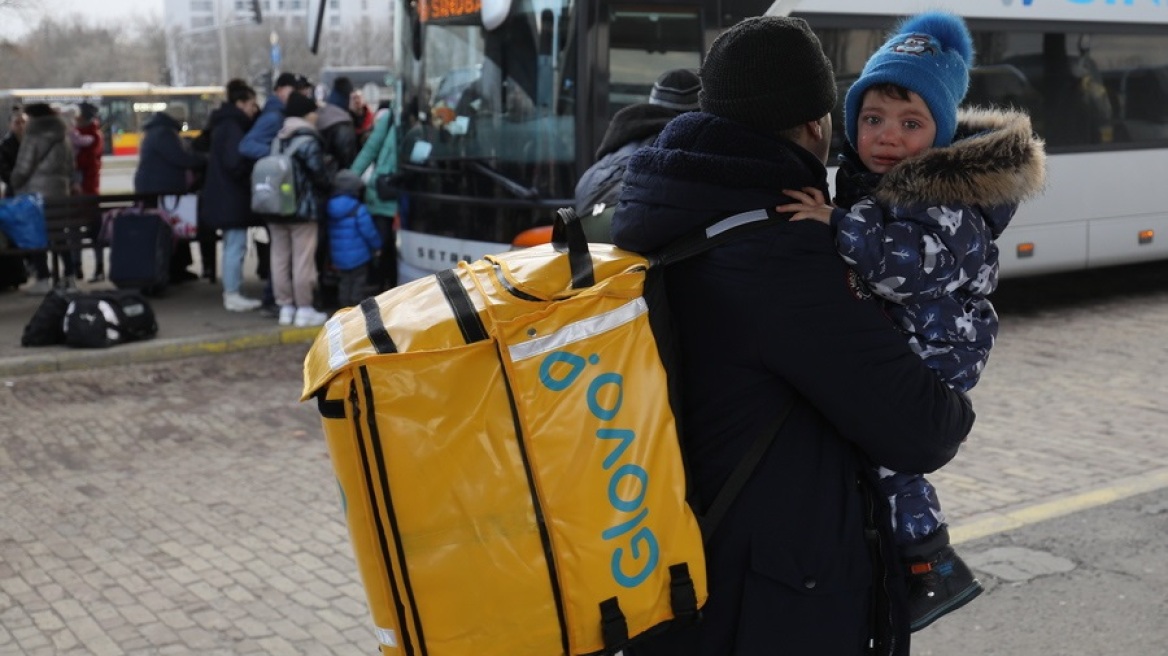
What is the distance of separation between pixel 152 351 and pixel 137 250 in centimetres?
234

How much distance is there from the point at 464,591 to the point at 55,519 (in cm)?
482

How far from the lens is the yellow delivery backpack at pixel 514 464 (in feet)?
6.61

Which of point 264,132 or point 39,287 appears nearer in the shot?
point 264,132

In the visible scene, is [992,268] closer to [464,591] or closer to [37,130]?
[464,591]

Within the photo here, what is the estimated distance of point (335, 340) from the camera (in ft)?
6.87

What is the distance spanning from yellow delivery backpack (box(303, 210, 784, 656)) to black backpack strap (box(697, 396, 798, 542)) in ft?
0.16

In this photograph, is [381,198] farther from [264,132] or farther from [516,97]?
[516,97]

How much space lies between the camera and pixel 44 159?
42.2ft

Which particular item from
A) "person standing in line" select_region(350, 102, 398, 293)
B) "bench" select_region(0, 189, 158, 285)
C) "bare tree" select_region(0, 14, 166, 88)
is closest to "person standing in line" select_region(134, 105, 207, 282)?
"bench" select_region(0, 189, 158, 285)

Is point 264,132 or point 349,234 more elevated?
point 264,132

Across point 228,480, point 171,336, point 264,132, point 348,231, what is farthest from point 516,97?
point 228,480

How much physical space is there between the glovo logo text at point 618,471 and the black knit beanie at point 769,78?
47cm

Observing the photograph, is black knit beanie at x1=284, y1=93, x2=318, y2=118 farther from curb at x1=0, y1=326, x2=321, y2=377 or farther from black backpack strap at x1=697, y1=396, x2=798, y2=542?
black backpack strap at x1=697, y1=396, x2=798, y2=542

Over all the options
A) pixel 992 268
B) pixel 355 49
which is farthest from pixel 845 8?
pixel 355 49
